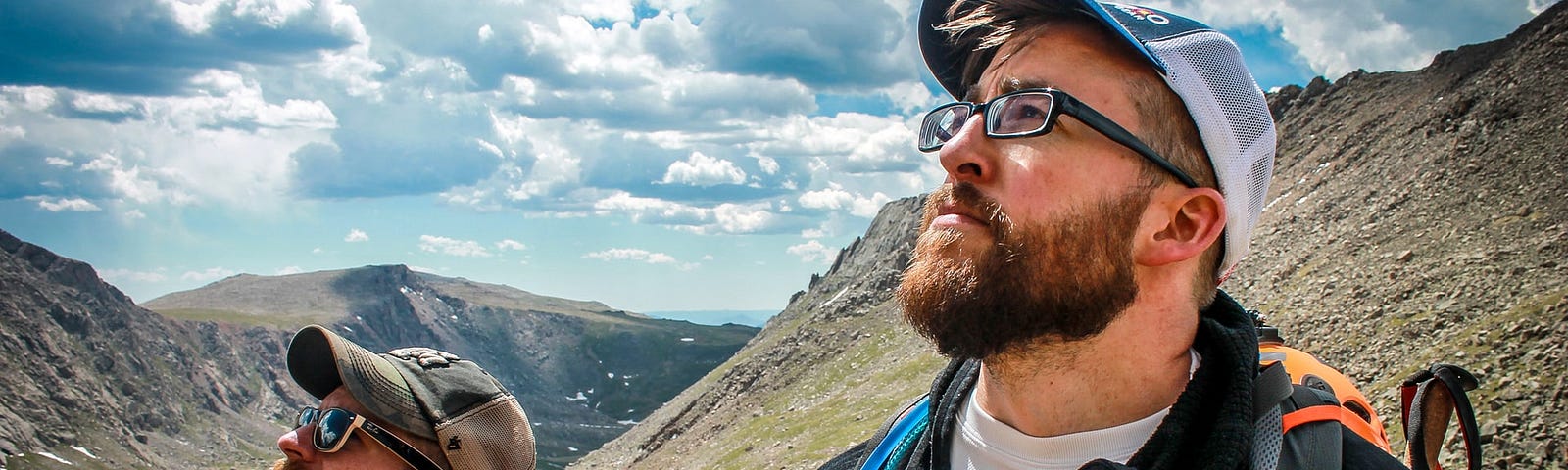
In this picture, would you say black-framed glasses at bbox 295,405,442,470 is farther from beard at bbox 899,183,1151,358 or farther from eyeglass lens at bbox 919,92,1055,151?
eyeglass lens at bbox 919,92,1055,151

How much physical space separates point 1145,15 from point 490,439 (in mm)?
3439

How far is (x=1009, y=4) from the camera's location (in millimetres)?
3389

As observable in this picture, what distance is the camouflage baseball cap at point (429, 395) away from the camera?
445 cm

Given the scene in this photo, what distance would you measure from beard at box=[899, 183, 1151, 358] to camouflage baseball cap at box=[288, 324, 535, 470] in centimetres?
264

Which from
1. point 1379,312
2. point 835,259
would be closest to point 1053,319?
point 1379,312

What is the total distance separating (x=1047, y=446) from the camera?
2.94 meters

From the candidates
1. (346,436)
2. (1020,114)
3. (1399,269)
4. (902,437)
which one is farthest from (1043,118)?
(1399,269)

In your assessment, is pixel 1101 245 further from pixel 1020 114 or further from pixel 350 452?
pixel 350 452

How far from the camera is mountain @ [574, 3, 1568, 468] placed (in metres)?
19.8

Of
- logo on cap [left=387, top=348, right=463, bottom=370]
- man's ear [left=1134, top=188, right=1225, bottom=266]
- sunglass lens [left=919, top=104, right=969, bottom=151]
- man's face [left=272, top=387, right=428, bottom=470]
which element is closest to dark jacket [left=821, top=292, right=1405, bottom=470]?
man's ear [left=1134, top=188, right=1225, bottom=266]

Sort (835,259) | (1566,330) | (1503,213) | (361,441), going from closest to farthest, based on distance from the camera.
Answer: (361,441), (1566,330), (1503,213), (835,259)

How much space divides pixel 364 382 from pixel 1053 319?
10.5 ft

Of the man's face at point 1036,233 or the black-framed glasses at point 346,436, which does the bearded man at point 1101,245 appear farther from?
the black-framed glasses at point 346,436

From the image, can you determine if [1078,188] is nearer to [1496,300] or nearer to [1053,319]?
[1053,319]
